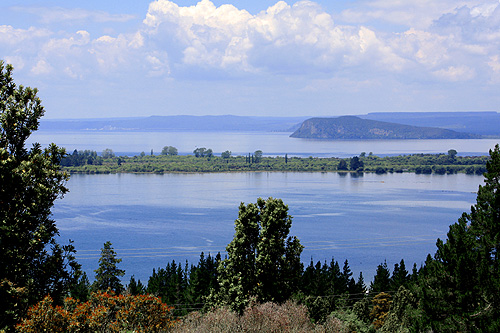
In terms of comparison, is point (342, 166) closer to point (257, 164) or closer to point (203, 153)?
point (257, 164)

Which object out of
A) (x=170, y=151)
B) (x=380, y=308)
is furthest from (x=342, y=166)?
(x=380, y=308)

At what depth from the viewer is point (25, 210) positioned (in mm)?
8555

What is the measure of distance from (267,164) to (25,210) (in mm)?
106343

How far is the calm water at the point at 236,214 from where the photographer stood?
42000mm

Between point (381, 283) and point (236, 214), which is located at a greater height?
point (236, 214)

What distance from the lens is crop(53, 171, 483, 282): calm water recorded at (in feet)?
138

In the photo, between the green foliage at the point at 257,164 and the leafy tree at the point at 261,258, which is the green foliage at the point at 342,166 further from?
the leafy tree at the point at 261,258

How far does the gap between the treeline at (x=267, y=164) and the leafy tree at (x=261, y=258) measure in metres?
93.9

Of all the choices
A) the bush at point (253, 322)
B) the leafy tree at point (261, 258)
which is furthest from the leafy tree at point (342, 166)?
the bush at point (253, 322)

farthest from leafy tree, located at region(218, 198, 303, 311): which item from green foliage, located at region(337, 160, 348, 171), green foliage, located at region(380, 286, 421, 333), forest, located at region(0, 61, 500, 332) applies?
green foliage, located at region(337, 160, 348, 171)

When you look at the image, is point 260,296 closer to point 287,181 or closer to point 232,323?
point 232,323

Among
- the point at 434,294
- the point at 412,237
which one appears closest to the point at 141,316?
the point at 434,294

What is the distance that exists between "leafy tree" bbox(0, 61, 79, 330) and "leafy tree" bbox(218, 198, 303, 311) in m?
5.16

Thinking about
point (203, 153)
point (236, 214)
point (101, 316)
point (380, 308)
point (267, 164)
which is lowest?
point (380, 308)
